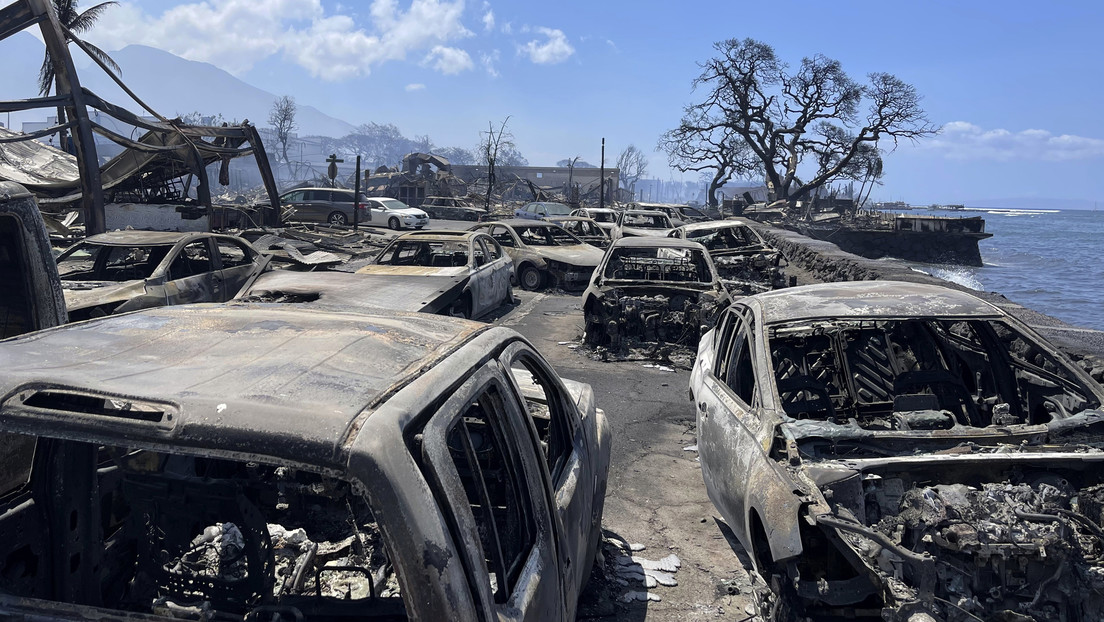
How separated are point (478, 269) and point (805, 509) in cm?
837

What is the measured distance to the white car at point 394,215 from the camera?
34.3 meters

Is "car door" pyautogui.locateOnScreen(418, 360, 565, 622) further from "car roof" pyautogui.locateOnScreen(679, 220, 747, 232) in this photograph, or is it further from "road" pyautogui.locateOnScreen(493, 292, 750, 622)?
"car roof" pyautogui.locateOnScreen(679, 220, 747, 232)

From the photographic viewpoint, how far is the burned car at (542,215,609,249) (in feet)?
65.1

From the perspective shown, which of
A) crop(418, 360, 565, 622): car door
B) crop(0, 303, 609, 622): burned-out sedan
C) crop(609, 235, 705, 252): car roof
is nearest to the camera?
crop(0, 303, 609, 622): burned-out sedan

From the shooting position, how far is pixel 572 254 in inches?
639

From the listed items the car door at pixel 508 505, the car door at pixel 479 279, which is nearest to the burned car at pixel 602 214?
the car door at pixel 479 279

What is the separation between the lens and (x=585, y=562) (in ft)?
11.6

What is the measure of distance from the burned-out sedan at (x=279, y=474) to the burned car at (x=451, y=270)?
6.12 meters

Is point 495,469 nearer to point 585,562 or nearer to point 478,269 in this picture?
point 585,562

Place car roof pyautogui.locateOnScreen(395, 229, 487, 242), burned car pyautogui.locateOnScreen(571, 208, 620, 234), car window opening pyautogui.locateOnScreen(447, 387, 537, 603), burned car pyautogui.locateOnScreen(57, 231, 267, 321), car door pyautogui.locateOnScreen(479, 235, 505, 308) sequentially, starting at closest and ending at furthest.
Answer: car window opening pyautogui.locateOnScreen(447, 387, 537, 603) < burned car pyautogui.locateOnScreen(57, 231, 267, 321) < car roof pyautogui.locateOnScreen(395, 229, 487, 242) < car door pyautogui.locateOnScreen(479, 235, 505, 308) < burned car pyautogui.locateOnScreen(571, 208, 620, 234)

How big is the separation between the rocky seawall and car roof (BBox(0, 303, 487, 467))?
429 cm

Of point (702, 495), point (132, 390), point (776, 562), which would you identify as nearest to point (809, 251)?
Answer: point (702, 495)

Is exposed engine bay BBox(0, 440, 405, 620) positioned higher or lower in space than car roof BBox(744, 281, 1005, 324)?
lower

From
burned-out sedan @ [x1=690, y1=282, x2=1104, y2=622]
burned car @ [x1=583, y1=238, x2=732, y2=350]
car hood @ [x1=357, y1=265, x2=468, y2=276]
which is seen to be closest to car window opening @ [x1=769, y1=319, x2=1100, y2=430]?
burned-out sedan @ [x1=690, y1=282, x2=1104, y2=622]
